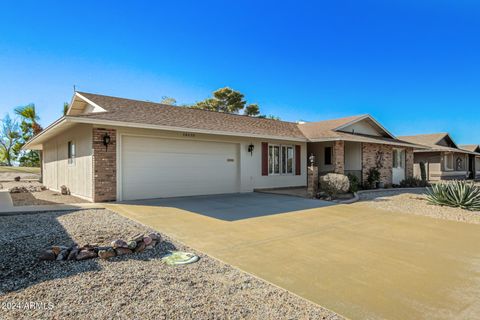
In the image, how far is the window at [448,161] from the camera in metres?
26.5

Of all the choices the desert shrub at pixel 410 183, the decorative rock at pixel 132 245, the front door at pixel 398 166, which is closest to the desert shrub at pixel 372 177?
the front door at pixel 398 166

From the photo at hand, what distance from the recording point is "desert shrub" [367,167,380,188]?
16.1m

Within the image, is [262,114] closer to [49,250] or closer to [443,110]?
[443,110]

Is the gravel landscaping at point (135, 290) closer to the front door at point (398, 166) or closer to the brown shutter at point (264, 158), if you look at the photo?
the brown shutter at point (264, 158)

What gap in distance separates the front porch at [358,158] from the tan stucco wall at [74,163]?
11.3 metres

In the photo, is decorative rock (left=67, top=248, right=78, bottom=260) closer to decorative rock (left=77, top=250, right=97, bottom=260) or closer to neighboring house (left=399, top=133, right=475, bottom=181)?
decorative rock (left=77, top=250, right=97, bottom=260)

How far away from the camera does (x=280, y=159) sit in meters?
15.3

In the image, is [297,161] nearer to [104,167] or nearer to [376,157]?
[376,157]

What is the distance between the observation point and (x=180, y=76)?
21.3 m

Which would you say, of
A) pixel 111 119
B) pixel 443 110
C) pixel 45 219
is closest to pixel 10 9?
pixel 111 119

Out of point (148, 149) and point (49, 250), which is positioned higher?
point (148, 149)

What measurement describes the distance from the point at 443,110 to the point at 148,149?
31707 mm

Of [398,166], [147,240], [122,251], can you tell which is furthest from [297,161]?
[122,251]

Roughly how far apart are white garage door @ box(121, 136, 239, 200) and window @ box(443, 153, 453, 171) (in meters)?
23.6
